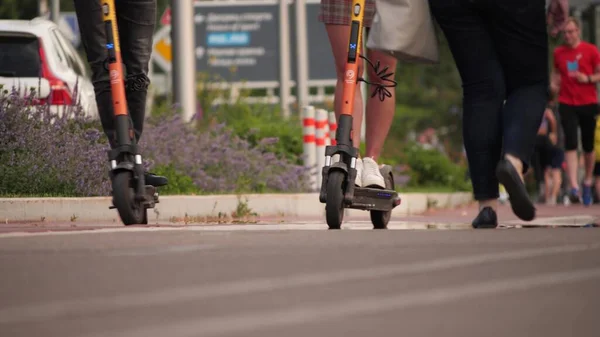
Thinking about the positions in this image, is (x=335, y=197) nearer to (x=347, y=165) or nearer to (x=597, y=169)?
(x=347, y=165)

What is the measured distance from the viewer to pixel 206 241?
22.1ft

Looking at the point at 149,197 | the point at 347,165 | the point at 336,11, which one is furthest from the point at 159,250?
the point at 336,11

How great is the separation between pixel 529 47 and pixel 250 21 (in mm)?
18633

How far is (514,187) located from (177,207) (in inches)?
145

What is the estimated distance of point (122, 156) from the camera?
24.8 ft

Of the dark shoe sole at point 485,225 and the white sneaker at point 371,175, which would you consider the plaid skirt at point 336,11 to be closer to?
the white sneaker at point 371,175

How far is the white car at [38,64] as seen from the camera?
42.4 ft

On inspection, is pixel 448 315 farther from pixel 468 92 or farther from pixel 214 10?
pixel 214 10

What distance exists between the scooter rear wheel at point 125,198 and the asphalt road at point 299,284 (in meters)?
0.20

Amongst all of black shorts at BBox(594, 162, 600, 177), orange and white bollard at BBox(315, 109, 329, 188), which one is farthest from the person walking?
black shorts at BBox(594, 162, 600, 177)

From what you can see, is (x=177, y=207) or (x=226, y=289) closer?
(x=226, y=289)

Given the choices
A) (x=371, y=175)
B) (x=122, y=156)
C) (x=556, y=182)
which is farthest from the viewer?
(x=556, y=182)

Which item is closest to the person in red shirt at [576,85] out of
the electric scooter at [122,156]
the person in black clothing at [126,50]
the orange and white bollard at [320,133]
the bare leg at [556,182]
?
the bare leg at [556,182]

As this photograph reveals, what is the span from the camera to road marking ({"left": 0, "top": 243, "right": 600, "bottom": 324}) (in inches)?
175
